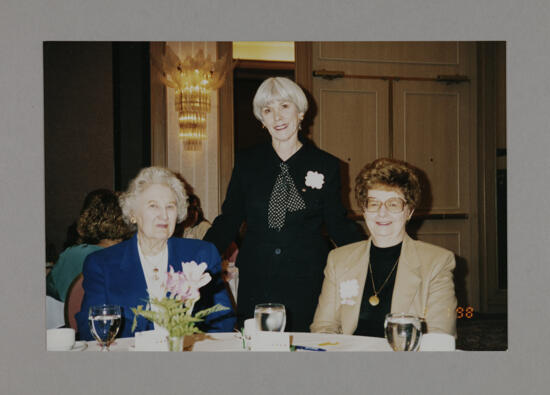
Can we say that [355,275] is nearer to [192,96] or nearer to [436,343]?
[436,343]

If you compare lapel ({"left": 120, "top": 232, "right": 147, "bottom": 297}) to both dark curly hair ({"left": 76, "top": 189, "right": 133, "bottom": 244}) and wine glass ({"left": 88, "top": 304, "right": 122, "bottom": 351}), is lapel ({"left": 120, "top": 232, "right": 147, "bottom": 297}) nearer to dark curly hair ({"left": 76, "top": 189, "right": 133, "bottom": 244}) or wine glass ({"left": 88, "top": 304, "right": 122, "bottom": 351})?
dark curly hair ({"left": 76, "top": 189, "right": 133, "bottom": 244})

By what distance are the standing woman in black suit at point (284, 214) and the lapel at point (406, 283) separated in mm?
305

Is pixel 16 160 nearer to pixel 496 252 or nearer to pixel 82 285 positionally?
pixel 82 285

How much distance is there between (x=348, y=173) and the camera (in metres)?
2.46

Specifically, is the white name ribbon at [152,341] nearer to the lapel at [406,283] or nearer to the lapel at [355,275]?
the lapel at [355,275]

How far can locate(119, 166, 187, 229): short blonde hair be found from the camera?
2.37 m

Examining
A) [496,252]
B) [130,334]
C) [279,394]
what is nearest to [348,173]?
[496,252]

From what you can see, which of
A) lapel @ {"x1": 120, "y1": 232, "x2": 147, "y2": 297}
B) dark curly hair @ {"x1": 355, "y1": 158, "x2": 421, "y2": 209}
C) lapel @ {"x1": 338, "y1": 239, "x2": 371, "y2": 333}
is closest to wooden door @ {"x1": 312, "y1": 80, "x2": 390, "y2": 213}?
dark curly hair @ {"x1": 355, "y1": 158, "x2": 421, "y2": 209}

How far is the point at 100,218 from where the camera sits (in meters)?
2.41

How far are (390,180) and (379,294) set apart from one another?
1.55 feet

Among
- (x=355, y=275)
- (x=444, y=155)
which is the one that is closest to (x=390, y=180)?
(x=444, y=155)

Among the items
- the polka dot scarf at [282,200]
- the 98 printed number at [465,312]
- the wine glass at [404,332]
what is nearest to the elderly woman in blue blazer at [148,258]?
the polka dot scarf at [282,200]

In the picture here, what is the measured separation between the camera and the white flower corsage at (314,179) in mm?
2533
